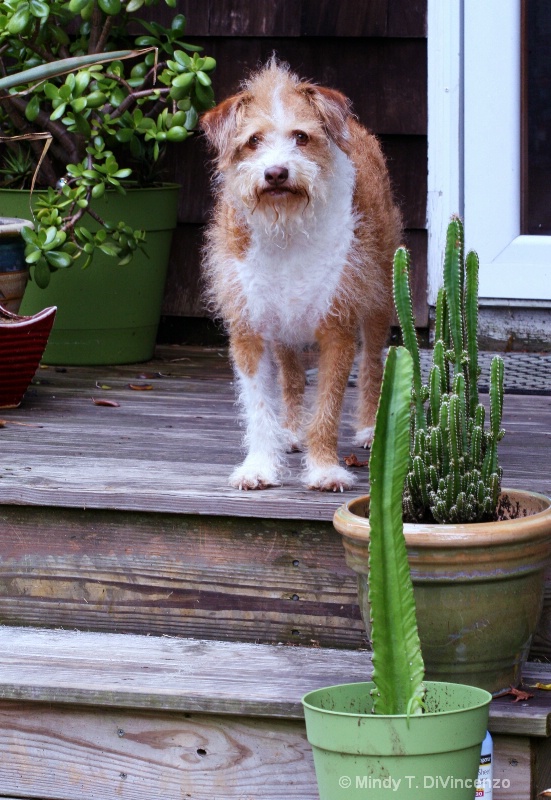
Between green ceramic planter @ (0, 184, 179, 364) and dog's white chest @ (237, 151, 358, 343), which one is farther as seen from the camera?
green ceramic planter @ (0, 184, 179, 364)

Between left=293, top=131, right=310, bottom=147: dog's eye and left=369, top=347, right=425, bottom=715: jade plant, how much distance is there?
3.71 ft

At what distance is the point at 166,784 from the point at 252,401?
1101mm

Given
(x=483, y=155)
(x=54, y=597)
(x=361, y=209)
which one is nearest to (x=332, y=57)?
(x=483, y=155)

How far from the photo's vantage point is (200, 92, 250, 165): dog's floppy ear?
2.93 metres

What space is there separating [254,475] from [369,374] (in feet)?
2.74

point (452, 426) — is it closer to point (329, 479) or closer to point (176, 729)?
point (329, 479)

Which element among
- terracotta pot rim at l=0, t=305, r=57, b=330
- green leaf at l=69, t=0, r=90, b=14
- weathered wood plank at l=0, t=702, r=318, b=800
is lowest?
weathered wood plank at l=0, t=702, r=318, b=800

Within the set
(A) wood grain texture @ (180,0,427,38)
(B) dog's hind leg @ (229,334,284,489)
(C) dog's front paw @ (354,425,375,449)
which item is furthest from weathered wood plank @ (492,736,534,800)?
(A) wood grain texture @ (180,0,427,38)

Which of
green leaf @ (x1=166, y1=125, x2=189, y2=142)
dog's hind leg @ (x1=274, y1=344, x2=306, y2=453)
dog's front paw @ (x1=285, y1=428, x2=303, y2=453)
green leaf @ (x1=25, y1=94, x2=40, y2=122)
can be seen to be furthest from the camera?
green leaf @ (x1=25, y1=94, x2=40, y2=122)

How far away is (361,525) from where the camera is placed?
2234mm

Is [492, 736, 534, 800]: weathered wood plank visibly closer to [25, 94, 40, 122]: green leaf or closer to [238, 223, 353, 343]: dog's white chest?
[238, 223, 353, 343]: dog's white chest

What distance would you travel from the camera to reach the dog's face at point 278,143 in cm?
285

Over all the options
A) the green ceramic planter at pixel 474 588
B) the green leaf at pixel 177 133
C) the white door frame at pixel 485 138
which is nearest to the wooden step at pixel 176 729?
the green ceramic planter at pixel 474 588

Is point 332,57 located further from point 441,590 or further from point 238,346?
point 441,590
